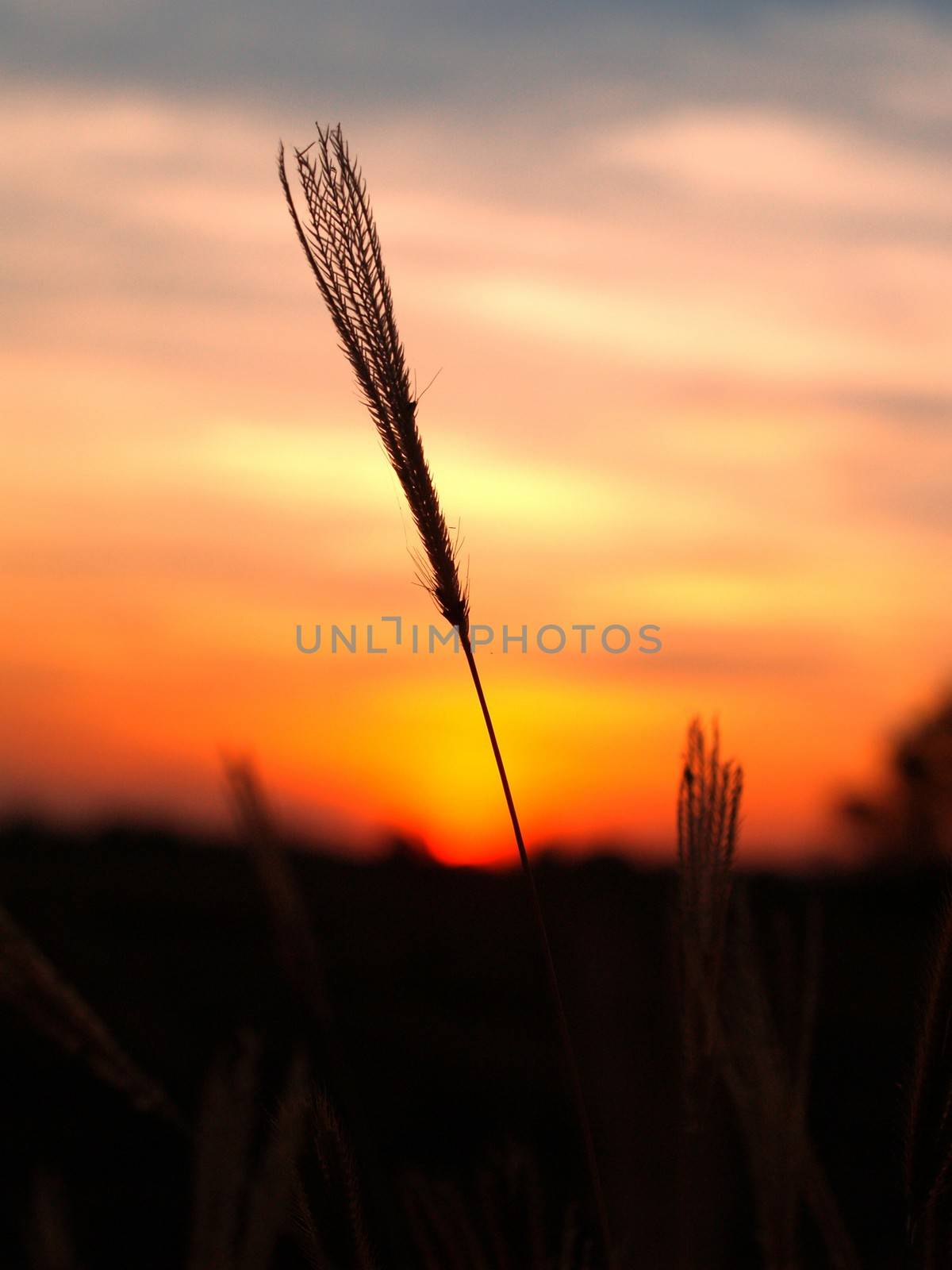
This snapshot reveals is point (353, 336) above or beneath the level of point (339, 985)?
above

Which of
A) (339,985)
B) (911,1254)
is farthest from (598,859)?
(911,1254)

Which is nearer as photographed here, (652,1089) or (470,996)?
(652,1089)

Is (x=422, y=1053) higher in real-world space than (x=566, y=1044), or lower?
lower

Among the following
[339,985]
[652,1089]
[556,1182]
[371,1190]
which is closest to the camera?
[371,1190]

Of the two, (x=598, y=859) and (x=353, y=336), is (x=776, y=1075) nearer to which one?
(x=353, y=336)

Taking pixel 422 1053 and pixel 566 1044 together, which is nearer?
pixel 566 1044

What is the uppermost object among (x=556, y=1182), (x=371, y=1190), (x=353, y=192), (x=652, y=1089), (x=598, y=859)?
(x=353, y=192)

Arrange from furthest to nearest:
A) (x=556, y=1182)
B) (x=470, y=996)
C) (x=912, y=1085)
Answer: (x=470, y=996)
(x=556, y=1182)
(x=912, y=1085)
